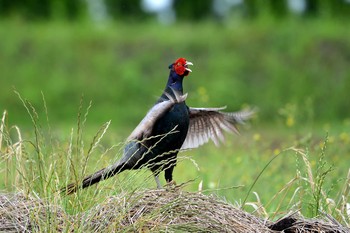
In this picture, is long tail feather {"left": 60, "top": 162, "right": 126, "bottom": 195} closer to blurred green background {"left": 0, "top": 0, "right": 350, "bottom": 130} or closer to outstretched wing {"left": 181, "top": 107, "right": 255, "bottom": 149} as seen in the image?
outstretched wing {"left": 181, "top": 107, "right": 255, "bottom": 149}

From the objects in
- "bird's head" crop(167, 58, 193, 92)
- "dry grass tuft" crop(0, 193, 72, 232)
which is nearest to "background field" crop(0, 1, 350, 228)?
"bird's head" crop(167, 58, 193, 92)

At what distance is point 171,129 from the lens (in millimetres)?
7508

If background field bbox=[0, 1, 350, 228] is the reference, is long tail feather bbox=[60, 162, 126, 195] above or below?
above

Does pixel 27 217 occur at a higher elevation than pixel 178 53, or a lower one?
higher

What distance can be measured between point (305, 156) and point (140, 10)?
16.2 meters

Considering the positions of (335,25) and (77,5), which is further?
(77,5)

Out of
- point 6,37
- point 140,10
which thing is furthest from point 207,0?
point 6,37

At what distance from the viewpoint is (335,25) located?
66.9 ft

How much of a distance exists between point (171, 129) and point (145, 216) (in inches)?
66.8

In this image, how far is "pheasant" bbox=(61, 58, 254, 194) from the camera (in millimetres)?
7191

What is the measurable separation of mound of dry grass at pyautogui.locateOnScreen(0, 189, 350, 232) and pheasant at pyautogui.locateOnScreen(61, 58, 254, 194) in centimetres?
67

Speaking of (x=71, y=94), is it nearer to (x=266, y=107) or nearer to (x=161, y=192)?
(x=266, y=107)

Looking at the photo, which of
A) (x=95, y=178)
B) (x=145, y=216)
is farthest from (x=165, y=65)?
(x=145, y=216)

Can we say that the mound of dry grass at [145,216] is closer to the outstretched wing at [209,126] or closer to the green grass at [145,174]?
the green grass at [145,174]
